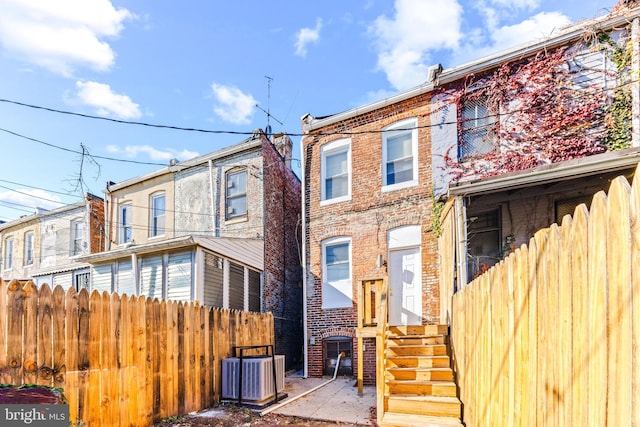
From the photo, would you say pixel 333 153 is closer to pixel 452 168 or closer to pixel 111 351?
pixel 452 168

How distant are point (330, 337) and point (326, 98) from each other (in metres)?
7.27

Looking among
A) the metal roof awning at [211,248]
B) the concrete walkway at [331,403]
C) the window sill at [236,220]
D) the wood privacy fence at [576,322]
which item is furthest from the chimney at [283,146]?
the wood privacy fence at [576,322]

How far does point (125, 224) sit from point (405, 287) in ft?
36.3

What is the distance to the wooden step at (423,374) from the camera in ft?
20.3

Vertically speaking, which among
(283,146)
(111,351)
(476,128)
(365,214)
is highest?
(283,146)

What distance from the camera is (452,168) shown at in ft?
30.7

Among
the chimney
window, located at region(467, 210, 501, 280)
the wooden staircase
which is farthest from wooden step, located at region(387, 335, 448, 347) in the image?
the chimney

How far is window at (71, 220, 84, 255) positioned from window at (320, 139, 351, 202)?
40.3 ft

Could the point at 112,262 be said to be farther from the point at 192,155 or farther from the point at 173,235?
the point at 192,155

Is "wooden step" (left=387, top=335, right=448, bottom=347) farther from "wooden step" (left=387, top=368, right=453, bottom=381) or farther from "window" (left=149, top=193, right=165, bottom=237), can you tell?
"window" (left=149, top=193, right=165, bottom=237)

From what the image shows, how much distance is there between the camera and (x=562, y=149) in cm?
799

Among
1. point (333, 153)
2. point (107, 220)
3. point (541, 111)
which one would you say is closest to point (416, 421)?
point (541, 111)

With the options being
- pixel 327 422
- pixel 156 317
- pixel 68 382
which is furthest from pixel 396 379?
pixel 68 382

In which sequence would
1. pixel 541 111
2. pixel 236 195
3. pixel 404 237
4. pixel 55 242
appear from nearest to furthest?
pixel 541 111 < pixel 404 237 < pixel 236 195 < pixel 55 242
